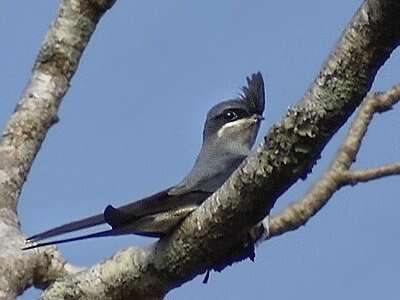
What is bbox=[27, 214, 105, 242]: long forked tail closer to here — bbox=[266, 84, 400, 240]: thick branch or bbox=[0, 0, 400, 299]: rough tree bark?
bbox=[0, 0, 400, 299]: rough tree bark

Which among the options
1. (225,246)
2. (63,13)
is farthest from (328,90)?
(63,13)

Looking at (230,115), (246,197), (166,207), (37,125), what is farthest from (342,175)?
(246,197)

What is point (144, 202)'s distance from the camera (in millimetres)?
2639

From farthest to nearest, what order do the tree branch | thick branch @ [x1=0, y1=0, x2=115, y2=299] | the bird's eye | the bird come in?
1. the bird's eye
2. thick branch @ [x1=0, y1=0, x2=115, y2=299]
3. the bird
4. the tree branch

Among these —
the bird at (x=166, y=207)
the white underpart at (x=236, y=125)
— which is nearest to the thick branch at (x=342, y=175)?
the bird at (x=166, y=207)

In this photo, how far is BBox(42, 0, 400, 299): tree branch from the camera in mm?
2168

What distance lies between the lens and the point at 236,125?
14.5ft

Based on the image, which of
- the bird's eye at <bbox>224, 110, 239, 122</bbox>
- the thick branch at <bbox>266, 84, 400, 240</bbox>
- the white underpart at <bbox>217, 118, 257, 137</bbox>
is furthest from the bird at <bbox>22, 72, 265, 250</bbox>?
the bird's eye at <bbox>224, 110, 239, 122</bbox>

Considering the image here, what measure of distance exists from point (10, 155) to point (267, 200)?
5.71 ft

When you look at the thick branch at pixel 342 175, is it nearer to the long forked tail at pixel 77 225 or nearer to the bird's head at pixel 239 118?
the bird's head at pixel 239 118

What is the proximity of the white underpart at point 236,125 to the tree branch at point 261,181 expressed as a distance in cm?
149

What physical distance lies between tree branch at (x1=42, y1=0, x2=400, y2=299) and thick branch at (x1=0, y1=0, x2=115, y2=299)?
1.93 ft

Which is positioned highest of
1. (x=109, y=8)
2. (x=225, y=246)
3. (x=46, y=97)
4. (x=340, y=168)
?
(x=109, y=8)

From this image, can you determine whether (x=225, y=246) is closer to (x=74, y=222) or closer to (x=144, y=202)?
(x=144, y=202)
